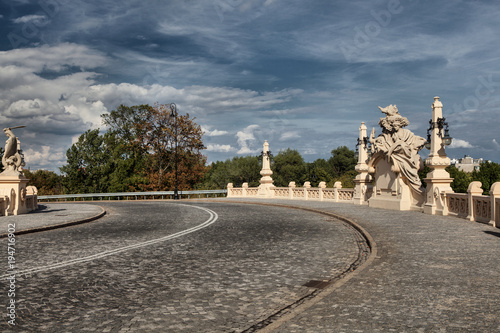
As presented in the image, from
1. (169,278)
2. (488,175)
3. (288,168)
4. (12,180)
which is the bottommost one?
(169,278)

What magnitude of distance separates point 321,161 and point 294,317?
94568 millimetres

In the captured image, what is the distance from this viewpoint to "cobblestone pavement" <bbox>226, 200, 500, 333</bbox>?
185 inches

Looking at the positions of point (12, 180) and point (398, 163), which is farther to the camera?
point (398, 163)

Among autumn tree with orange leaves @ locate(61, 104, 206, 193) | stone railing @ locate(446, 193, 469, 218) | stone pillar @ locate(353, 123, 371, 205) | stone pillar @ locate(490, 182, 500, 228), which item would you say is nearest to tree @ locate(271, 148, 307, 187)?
autumn tree with orange leaves @ locate(61, 104, 206, 193)

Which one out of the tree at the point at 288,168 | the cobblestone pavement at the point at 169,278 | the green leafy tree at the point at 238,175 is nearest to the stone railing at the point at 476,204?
the cobblestone pavement at the point at 169,278

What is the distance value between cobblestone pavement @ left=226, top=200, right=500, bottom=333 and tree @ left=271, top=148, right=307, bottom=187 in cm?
7537

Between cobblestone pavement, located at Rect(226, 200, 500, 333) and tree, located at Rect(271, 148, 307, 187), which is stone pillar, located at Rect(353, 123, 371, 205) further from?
tree, located at Rect(271, 148, 307, 187)

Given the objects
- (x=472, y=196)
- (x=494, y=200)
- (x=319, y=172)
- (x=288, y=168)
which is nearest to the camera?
(x=494, y=200)

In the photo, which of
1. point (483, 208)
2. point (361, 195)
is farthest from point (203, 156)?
point (483, 208)

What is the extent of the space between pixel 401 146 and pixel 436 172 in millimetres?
2541

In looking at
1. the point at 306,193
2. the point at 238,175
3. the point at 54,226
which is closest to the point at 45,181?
the point at 238,175

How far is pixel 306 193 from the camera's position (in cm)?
3219

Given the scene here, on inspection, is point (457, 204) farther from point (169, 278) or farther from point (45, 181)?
point (45, 181)

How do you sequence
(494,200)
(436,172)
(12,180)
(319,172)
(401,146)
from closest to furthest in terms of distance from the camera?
(494,200), (436,172), (12,180), (401,146), (319,172)
